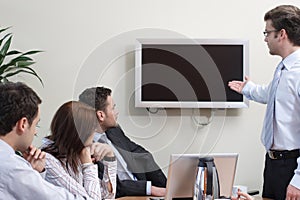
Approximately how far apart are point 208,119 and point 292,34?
129 cm

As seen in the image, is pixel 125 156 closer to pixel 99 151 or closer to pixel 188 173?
pixel 99 151

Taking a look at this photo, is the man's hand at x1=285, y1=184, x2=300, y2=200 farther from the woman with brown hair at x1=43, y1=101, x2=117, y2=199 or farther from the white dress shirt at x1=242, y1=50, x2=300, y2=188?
the woman with brown hair at x1=43, y1=101, x2=117, y2=199

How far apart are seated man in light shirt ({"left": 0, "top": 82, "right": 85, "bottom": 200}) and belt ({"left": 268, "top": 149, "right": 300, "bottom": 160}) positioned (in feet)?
4.31

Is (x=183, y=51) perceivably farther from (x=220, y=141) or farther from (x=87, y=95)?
(x=87, y=95)

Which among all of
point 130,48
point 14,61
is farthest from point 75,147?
point 130,48

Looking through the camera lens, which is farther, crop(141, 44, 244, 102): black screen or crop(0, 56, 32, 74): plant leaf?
crop(141, 44, 244, 102): black screen

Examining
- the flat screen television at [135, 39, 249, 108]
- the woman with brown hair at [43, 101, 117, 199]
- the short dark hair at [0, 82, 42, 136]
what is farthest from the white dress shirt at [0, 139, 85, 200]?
the flat screen television at [135, 39, 249, 108]

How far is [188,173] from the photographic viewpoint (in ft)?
7.92

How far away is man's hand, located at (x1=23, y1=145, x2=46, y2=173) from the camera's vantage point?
2273mm

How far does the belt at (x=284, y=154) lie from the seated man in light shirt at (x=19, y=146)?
1.31 metres

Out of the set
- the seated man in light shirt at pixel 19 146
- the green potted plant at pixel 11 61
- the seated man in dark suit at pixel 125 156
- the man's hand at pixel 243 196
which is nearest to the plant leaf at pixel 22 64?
the green potted plant at pixel 11 61

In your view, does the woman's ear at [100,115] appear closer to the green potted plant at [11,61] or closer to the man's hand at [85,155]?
the man's hand at [85,155]

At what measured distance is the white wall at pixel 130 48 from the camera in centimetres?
395

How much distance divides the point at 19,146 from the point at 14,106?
0.16 meters
